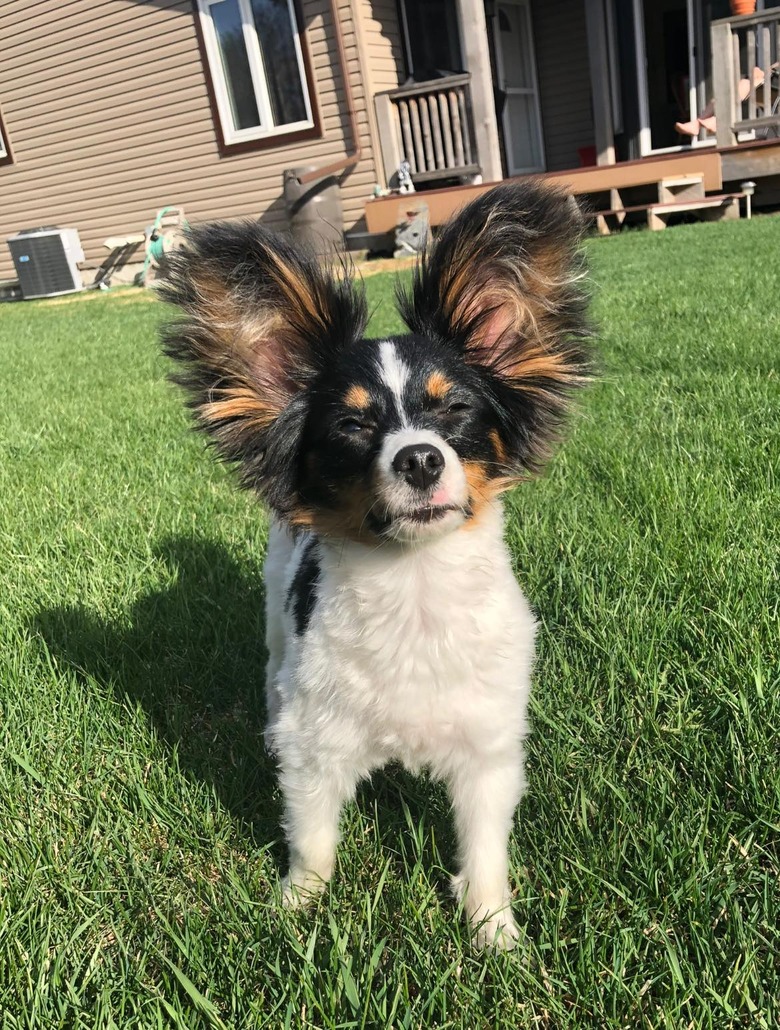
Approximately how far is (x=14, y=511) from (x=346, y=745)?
10.2ft

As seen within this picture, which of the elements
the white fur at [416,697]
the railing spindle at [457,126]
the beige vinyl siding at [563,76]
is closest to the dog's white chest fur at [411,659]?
the white fur at [416,697]

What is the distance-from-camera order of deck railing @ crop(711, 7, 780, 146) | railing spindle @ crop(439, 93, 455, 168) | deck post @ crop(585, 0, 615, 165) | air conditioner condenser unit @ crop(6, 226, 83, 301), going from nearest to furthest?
1. deck railing @ crop(711, 7, 780, 146)
2. railing spindle @ crop(439, 93, 455, 168)
3. deck post @ crop(585, 0, 615, 165)
4. air conditioner condenser unit @ crop(6, 226, 83, 301)

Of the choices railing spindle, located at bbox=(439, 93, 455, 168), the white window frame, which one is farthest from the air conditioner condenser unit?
railing spindle, located at bbox=(439, 93, 455, 168)

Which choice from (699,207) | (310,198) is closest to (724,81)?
(699,207)

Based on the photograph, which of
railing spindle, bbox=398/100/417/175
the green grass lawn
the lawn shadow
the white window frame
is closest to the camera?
the green grass lawn

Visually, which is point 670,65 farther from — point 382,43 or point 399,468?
point 399,468

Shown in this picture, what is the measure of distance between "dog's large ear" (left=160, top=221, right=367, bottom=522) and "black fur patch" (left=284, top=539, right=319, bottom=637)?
18cm

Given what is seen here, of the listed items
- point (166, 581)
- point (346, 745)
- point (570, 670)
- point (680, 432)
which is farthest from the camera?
point (680, 432)

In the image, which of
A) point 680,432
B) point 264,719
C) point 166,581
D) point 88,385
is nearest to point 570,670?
point 264,719

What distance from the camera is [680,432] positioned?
4.18 metres

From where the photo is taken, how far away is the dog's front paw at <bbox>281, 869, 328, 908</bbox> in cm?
188

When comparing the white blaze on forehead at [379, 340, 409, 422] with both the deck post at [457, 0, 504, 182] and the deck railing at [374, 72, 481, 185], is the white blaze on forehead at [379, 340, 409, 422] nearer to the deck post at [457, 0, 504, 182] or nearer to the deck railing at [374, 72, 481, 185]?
the deck post at [457, 0, 504, 182]

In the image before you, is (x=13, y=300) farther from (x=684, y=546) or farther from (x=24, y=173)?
(x=684, y=546)

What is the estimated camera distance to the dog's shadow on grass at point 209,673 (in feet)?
7.29
